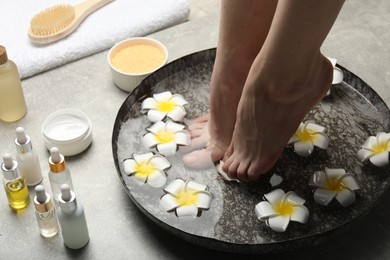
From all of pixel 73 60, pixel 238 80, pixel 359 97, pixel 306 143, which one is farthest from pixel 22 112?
pixel 359 97

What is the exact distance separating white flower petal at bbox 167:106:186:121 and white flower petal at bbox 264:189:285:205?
0.28 m

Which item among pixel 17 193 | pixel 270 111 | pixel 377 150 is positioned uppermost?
pixel 270 111

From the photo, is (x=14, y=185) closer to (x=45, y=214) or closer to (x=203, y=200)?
(x=45, y=214)

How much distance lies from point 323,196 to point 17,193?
1.97 ft

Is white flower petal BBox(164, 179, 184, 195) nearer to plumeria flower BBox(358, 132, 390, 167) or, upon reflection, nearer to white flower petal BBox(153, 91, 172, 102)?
white flower petal BBox(153, 91, 172, 102)

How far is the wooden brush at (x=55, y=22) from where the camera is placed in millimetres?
1611

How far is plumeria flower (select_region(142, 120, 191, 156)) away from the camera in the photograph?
4.17 ft

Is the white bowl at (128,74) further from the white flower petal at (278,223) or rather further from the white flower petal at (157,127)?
the white flower petal at (278,223)

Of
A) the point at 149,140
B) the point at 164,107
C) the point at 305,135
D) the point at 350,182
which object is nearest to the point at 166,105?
the point at 164,107

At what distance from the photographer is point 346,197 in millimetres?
1160

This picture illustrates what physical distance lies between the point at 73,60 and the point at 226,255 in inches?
27.6

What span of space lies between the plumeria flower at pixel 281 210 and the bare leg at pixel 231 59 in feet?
0.49

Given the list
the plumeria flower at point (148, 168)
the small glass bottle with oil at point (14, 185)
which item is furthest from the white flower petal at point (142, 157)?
the small glass bottle with oil at point (14, 185)

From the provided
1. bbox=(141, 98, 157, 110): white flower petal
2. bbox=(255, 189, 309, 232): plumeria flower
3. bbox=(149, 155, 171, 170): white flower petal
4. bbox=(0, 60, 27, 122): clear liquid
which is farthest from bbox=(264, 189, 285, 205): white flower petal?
bbox=(0, 60, 27, 122): clear liquid
